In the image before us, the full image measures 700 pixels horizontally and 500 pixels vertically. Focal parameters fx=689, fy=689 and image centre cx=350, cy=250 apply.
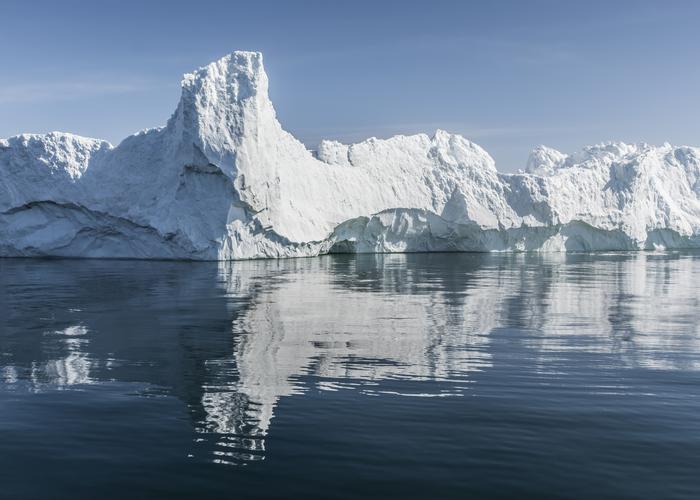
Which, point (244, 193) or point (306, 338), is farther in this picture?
point (244, 193)

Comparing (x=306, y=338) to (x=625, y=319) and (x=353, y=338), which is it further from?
(x=625, y=319)

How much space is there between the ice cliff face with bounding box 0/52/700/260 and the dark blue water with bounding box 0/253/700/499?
22.4 metres

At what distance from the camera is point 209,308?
17250mm

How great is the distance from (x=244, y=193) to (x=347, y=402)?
3129 centimetres

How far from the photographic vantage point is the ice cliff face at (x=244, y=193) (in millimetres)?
38938

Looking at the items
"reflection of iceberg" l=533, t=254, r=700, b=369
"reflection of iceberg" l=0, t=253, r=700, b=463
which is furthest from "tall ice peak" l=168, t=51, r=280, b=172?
"reflection of iceberg" l=533, t=254, r=700, b=369

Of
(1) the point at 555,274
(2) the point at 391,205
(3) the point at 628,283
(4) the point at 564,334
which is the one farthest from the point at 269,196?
(4) the point at 564,334

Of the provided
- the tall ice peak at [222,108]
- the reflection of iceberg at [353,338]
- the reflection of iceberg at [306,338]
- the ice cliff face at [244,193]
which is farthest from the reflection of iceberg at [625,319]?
the tall ice peak at [222,108]

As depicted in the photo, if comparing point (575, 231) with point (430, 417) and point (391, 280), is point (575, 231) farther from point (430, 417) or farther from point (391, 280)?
point (430, 417)

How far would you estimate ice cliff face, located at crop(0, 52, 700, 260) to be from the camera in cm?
3894

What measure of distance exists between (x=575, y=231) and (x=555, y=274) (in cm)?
3269

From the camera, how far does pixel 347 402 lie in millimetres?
7961

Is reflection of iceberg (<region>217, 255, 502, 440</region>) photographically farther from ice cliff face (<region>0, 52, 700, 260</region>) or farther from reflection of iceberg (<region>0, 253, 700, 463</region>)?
ice cliff face (<region>0, 52, 700, 260</region>)

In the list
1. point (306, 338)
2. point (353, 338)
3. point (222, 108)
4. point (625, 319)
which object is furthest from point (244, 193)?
point (353, 338)
